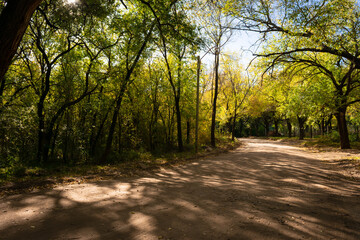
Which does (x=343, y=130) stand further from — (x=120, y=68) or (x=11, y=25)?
(x=11, y=25)

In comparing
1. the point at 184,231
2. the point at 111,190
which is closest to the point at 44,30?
the point at 111,190

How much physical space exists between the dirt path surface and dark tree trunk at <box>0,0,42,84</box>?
9.06 feet

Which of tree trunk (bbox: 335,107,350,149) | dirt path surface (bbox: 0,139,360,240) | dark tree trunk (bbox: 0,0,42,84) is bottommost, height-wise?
dirt path surface (bbox: 0,139,360,240)

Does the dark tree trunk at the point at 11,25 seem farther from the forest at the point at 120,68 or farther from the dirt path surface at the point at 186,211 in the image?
the dirt path surface at the point at 186,211

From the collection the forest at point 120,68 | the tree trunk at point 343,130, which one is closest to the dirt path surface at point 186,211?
the forest at point 120,68

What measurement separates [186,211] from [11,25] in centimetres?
435

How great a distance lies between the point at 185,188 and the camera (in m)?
6.36

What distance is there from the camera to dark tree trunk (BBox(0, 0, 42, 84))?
9.78ft

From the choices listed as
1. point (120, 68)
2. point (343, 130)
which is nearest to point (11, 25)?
point (120, 68)

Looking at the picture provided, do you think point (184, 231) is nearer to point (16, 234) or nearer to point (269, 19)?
point (16, 234)

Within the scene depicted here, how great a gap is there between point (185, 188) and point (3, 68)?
202 inches

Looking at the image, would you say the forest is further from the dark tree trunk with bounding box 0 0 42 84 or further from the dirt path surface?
Answer: the dirt path surface

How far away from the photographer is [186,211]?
4363 millimetres

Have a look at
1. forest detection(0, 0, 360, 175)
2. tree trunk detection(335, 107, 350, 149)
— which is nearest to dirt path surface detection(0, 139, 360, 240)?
forest detection(0, 0, 360, 175)
